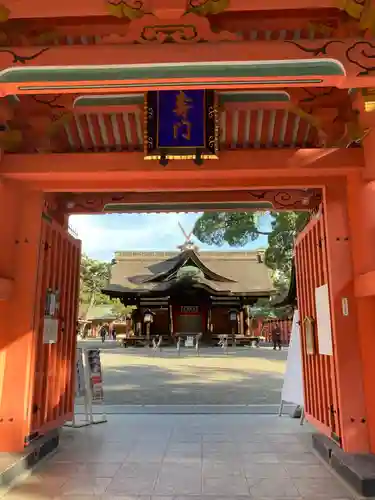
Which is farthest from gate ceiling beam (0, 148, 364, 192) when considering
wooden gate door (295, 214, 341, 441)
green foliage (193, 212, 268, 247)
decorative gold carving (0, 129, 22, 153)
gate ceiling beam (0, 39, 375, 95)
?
green foliage (193, 212, 268, 247)

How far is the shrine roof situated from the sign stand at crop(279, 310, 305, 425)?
55.9ft

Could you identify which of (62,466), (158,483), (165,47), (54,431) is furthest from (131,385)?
(165,47)

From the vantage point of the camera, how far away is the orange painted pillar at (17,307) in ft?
14.6

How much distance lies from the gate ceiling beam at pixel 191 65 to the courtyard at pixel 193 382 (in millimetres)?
5030

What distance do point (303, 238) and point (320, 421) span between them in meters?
2.39

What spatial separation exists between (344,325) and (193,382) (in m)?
6.95

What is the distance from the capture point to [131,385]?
1021 centimetres

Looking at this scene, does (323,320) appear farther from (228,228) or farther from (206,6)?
(228,228)

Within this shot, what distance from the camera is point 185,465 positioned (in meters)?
4.30

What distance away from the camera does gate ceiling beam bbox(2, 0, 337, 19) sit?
3258mm

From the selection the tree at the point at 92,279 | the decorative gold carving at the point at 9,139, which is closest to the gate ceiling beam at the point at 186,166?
the decorative gold carving at the point at 9,139

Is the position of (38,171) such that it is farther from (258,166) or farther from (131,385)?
(131,385)

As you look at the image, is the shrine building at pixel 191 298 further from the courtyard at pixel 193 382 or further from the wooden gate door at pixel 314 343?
the wooden gate door at pixel 314 343

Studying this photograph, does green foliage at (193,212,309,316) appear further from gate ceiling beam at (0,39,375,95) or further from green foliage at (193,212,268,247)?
gate ceiling beam at (0,39,375,95)
